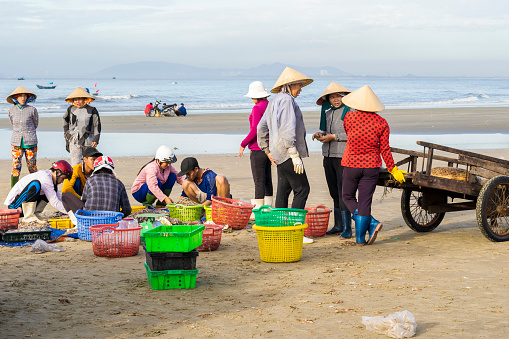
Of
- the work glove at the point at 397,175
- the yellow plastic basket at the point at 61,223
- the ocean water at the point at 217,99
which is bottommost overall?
the yellow plastic basket at the point at 61,223

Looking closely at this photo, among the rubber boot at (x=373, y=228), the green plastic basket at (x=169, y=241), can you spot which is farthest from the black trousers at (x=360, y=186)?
the green plastic basket at (x=169, y=241)

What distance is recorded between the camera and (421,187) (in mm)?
7801

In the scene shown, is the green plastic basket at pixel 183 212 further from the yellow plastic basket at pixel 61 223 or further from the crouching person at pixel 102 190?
the yellow plastic basket at pixel 61 223

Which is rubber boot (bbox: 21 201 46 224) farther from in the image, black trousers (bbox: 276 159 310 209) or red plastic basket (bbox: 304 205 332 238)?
red plastic basket (bbox: 304 205 332 238)

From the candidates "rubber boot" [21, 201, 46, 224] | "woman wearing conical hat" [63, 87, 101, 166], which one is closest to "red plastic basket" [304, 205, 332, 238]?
"rubber boot" [21, 201, 46, 224]

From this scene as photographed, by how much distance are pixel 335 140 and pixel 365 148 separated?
0.69 meters

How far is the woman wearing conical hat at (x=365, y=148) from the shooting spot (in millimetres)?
7391

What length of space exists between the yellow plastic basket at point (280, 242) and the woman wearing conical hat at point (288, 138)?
85 cm

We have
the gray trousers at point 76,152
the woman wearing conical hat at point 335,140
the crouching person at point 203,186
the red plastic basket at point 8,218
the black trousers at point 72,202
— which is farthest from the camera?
the gray trousers at point 76,152

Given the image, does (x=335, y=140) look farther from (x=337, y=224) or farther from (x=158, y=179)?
(x=158, y=179)

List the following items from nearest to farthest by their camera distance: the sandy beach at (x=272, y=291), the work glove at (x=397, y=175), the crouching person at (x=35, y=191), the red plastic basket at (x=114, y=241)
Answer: the sandy beach at (x=272, y=291), the red plastic basket at (x=114, y=241), the work glove at (x=397, y=175), the crouching person at (x=35, y=191)

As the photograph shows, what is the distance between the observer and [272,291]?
580cm

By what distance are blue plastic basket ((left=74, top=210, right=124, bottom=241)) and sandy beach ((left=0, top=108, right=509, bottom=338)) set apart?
0.46ft

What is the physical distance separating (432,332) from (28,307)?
3249mm
